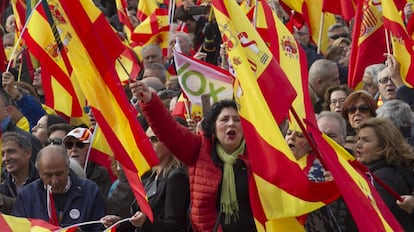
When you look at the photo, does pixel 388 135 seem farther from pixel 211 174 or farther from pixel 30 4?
pixel 30 4

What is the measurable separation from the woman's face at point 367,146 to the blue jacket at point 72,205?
6.02 feet

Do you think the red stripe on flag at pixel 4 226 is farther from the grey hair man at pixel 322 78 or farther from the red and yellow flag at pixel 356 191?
the grey hair man at pixel 322 78

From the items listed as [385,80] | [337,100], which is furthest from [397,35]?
[337,100]

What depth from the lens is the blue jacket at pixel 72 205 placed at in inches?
389

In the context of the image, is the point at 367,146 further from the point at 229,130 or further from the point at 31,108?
the point at 31,108

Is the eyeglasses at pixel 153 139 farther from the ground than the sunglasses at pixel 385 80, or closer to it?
closer to it

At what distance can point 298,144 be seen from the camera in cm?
946

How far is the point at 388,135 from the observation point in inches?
363

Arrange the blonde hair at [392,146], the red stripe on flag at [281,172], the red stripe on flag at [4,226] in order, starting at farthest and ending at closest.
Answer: the blonde hair at [392,146] → the red stripe on flag at [4,226] → the red stripe on flag at [281,172]

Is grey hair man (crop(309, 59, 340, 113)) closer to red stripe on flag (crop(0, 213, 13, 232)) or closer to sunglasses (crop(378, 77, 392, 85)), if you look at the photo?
sunglasses (crop(378, 77, 392, 85))

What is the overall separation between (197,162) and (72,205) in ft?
4.17

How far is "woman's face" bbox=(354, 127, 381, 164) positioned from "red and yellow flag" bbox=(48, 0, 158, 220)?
129 cm

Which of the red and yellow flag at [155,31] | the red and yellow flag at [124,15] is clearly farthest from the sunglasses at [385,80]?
the red and yellow flag at [124,15]

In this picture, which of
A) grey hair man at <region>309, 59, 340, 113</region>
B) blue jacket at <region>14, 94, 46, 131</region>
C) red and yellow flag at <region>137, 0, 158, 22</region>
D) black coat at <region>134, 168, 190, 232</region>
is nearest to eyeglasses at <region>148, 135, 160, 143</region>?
black coat at <region>134, 168, 190, 232</region>
